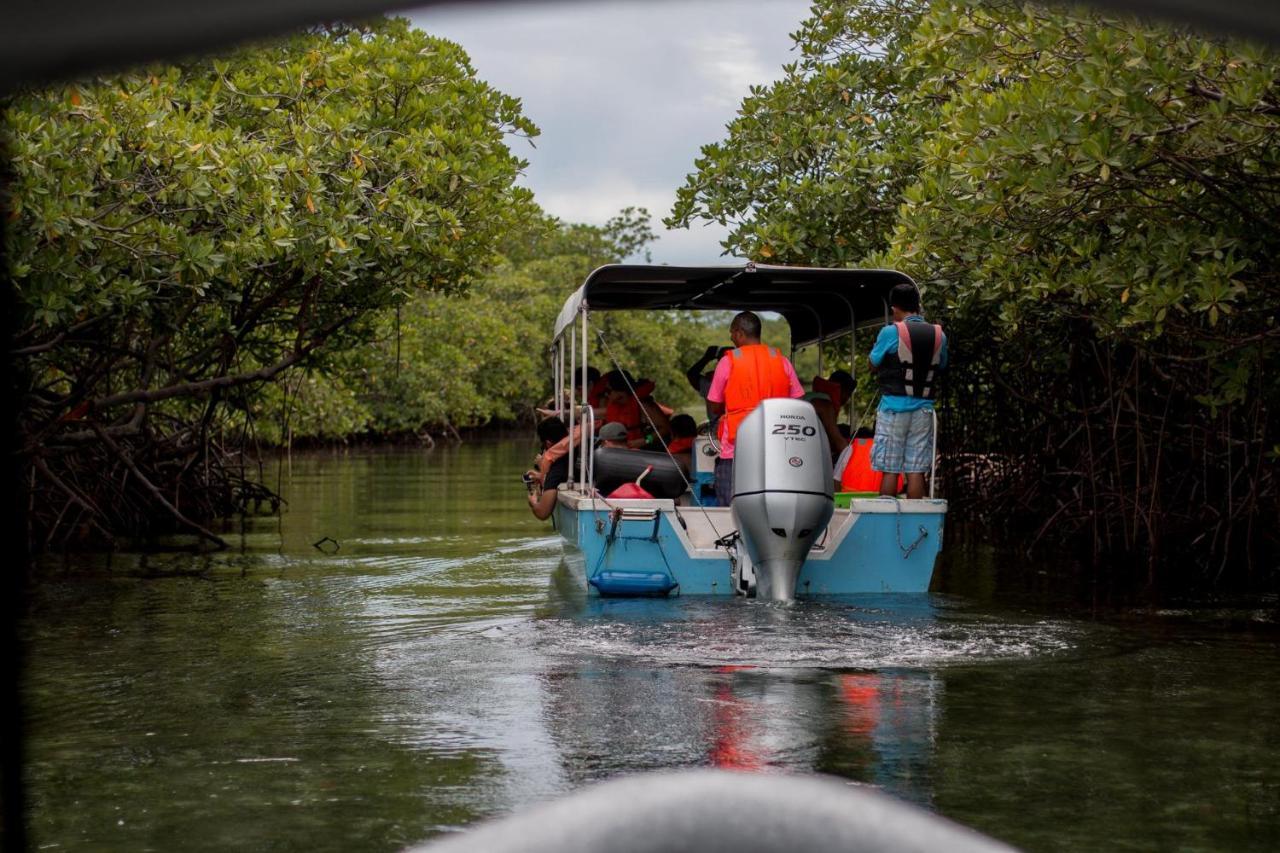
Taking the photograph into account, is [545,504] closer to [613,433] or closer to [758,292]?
[613,433]

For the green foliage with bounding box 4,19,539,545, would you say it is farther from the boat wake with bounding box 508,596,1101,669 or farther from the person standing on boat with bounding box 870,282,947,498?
the person standing on boat with bounding box 870,282,947,498

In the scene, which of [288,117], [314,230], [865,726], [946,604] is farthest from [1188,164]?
[288,117]

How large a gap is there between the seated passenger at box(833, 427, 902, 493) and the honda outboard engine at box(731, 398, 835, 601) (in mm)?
1708

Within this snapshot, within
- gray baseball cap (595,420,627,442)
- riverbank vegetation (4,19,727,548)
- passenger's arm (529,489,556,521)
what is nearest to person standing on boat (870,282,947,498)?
gray baseball cap (595,420,627,442)

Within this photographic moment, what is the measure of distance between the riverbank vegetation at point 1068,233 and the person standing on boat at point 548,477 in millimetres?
2976

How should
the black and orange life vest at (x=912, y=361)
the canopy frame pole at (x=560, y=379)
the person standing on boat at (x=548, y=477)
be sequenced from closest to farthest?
the black and orange life vest at (x=912, y=361) → the person standing on boat at (x=548, y=477) → the canopy frame pole at (x=560, y=379)

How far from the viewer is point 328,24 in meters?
0.95

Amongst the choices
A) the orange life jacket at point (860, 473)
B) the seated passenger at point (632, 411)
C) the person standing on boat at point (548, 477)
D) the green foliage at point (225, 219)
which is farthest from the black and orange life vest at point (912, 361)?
the green foliage at point (225, 219)

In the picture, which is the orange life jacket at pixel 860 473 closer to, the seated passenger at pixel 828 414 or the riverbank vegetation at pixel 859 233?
the seated passenger at pixel 828 414

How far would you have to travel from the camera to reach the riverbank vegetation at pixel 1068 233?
8.13 metres

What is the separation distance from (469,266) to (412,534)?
2.63 metres

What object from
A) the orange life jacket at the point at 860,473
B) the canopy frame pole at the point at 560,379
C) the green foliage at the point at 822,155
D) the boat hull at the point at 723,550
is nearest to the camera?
the boat hull at the point at 723,550

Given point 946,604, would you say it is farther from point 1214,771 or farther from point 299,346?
point 299,346

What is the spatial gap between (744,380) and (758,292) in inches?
78.5
